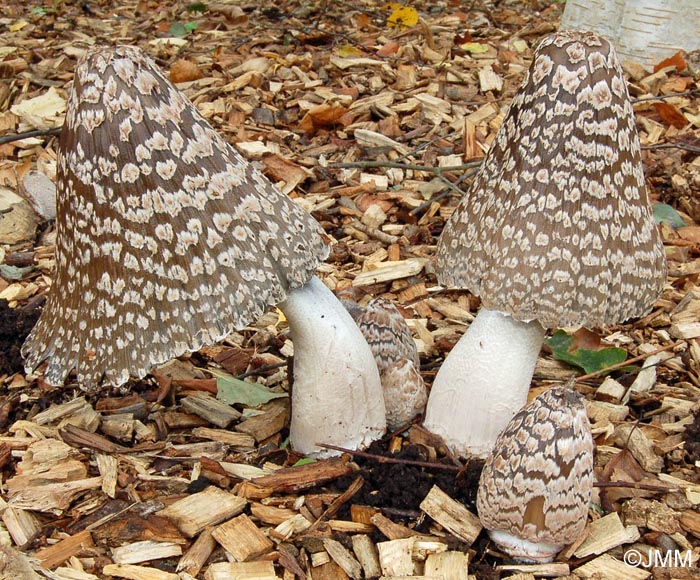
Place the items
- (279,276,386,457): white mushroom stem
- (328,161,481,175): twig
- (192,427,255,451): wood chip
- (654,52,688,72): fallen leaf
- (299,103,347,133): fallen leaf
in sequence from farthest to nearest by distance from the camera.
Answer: (654,52,688,72): fallen leaf → (299,103,347,133): fallen leaf → (328,161,481,175): twig → (192,427,255,451): wood chip → (279,276,386,457): white mushroom stem

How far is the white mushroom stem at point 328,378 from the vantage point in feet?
13.5

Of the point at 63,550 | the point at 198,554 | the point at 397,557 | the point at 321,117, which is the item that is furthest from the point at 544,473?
the point at 321,117

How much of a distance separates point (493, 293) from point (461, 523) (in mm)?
1123

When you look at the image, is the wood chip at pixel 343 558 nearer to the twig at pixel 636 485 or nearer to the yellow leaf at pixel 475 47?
the twig at pixel 636 485

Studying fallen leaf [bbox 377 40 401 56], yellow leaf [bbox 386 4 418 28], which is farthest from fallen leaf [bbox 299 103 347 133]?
yellow leaf [bbox 386 4 418 28]

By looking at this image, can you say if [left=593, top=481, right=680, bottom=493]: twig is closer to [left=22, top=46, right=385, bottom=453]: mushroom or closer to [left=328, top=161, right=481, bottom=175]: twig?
[left=22, top=46, right=385, bottom=453]: mushroom

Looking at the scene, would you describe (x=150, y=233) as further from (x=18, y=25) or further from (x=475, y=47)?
(x=18, y=25)

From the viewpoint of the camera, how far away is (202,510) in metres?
3.98

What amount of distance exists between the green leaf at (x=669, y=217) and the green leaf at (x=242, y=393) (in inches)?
140

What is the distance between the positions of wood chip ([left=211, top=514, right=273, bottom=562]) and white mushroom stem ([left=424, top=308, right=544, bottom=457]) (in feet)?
3.79

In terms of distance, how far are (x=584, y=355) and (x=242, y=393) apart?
2200 mm

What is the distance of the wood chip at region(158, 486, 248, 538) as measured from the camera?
12.8 feet

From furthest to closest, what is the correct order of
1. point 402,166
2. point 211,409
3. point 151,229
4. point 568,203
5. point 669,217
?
1. point 402,166
2. point 669,217
3. point 211,409
4. point 568,203
5. point 151,229

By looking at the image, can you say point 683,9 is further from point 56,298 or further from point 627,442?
point 56,298
